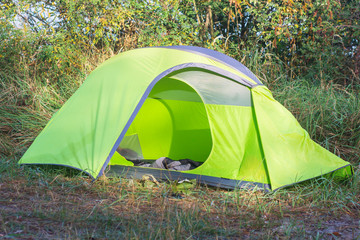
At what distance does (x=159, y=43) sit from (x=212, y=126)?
3021 millimetres

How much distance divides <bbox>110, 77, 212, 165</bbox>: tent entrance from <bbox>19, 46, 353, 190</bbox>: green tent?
1.47 feet

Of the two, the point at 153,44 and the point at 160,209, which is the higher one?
the point at 153,44

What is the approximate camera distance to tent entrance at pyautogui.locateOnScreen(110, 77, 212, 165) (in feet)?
14.8

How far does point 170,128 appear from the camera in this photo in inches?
186

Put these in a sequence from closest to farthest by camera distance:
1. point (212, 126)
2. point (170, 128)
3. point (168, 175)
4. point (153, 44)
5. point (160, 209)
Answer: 1. point (160, 209)
2. point (168, 175)
3. point (212, 126)
4. point (170, 128)
5. point (153, 44)

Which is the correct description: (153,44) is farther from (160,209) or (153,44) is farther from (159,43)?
(160,209)

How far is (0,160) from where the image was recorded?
400 centimetres

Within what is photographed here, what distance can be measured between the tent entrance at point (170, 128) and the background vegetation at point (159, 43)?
3.81ft

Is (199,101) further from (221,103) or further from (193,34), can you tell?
(193,34)

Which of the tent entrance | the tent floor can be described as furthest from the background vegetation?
the tent entrance

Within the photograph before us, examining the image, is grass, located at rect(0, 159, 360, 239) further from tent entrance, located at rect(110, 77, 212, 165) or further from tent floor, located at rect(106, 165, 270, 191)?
tent entrance, located at rect(110, 77, 212, 165)

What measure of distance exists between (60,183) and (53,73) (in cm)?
332

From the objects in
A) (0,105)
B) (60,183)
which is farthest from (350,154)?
(0,105)

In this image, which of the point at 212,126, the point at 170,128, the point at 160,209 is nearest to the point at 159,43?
the point at 170,128
